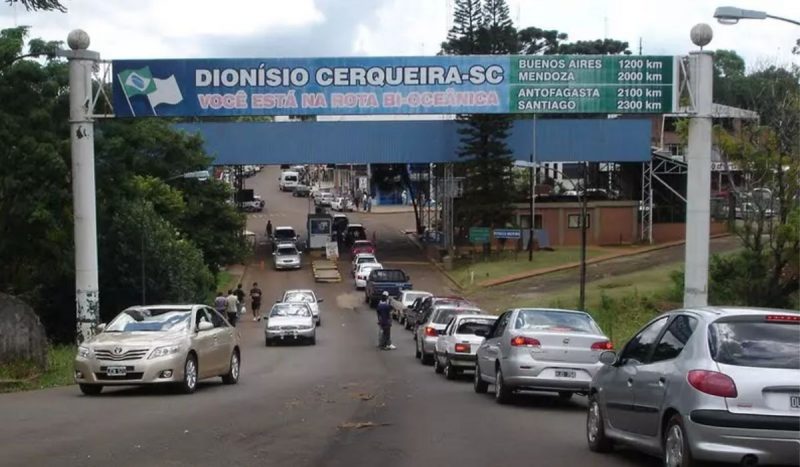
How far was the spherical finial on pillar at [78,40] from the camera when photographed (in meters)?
27.5

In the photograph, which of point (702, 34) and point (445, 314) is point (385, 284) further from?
point (702, 34)

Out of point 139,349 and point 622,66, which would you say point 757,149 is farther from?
point 139,349

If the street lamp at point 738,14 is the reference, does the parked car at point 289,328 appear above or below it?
below

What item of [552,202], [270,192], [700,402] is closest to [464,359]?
[700,402]

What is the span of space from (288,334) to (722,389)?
29.0 m

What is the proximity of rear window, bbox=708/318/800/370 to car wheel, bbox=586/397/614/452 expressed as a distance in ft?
8.61

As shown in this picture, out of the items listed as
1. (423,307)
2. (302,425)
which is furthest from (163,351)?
(423,307)

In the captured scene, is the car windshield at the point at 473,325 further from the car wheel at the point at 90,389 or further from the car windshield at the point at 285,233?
the car windshield at the point at 285,233

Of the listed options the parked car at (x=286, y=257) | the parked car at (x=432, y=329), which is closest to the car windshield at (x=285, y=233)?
the parked car at (x=286, y=257)

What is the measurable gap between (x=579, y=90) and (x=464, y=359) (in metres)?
8.91

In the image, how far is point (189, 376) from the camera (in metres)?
19.0

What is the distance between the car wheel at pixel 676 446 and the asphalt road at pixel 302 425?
5.05 feet

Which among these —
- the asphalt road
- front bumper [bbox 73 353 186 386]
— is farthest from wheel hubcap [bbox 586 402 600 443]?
front bumper [bbox 73 353 186 386]

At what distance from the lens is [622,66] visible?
1142 inches
